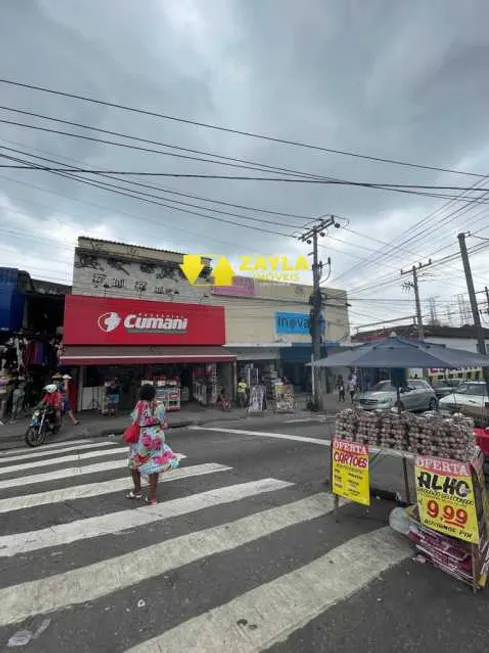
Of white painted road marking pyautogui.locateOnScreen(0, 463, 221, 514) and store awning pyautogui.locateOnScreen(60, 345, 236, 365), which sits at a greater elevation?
store awning pyautogui.locateOnScreen(60, 345, 236, 365)

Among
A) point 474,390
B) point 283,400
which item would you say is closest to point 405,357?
point 474,390

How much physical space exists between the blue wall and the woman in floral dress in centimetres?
1221

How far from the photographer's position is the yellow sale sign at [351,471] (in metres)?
4.23

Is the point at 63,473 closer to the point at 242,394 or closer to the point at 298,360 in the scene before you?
the point at 242,394

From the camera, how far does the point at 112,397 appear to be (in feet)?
47.6

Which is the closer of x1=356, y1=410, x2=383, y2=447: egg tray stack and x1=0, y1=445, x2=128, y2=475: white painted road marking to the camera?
x1=356, y1=410, x2=383, y2=447: egg tray stack

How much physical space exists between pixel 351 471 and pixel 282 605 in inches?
77.3

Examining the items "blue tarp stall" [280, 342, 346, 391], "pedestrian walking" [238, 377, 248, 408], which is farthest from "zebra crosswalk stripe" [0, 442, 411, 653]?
"blue tarp stall" [280, 342, 346, 391]

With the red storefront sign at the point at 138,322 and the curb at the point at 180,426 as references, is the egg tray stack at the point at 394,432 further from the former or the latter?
the red storefront sign at the point at 138,322

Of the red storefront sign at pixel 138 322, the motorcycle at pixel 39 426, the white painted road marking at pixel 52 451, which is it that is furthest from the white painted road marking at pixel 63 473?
the red storefront sign at pixel 138 322

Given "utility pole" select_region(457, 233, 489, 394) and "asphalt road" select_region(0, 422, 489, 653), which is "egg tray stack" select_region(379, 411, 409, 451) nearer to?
"asphalt road" select_region(0, 422, 489, 653)

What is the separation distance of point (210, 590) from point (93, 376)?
48.5 ft

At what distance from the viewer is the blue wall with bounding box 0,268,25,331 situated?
13.8m

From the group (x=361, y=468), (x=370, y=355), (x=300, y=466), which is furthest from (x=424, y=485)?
(x=300, y=466)
